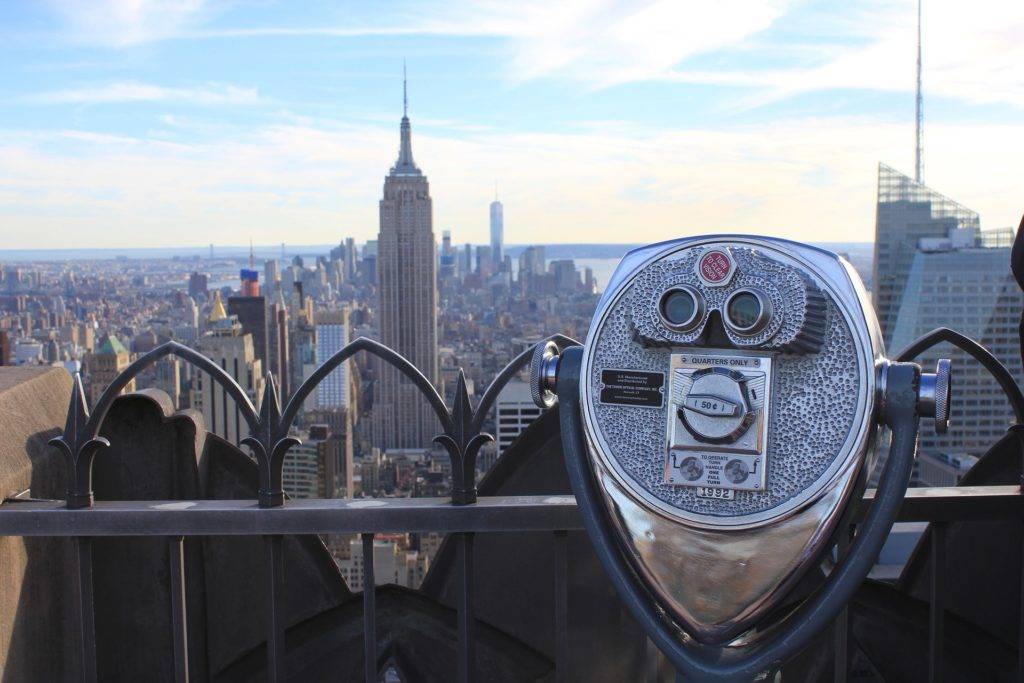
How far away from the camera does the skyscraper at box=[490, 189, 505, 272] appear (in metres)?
70.7

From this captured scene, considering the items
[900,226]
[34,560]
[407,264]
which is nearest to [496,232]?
[407,264]

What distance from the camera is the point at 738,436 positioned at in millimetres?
1450

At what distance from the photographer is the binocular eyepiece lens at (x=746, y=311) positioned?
1.45 m

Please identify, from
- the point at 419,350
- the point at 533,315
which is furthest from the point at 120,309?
the point at 533,315

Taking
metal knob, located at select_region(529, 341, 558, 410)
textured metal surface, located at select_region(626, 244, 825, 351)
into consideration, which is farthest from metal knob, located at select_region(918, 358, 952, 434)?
metal knob, located at select_region(529, 341, 558, 410)

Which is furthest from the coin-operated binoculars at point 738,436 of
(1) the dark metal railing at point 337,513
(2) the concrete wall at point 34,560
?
(2) the concrete wall at point 34,560

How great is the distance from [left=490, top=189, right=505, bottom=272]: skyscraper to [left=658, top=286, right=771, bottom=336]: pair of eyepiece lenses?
2649 inches

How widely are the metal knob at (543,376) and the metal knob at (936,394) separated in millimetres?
524

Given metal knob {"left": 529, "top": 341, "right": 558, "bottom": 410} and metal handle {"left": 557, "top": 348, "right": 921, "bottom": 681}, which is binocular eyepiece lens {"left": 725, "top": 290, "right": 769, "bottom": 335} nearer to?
metal handle {"left": 557, "top": 348, "right": 921, "bottom": 681}

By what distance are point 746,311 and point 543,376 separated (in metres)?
0.35

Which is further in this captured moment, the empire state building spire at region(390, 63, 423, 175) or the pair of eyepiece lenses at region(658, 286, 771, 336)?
the empire state building spire at region(390, 63, 423, 175)

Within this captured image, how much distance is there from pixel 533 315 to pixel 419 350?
88.7 ft

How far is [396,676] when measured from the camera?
2.53 meters

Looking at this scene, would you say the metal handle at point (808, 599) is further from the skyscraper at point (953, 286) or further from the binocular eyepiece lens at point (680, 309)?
the skyscraper at point (953, 286)
